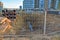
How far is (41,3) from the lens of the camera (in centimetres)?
1293

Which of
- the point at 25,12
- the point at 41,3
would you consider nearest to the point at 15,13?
the point at 25,12

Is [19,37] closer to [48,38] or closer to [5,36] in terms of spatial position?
[5,36]

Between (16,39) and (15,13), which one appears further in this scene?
(15,13)

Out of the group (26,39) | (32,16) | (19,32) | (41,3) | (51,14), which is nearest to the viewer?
(26,39)

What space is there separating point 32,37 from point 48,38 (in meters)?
0.51

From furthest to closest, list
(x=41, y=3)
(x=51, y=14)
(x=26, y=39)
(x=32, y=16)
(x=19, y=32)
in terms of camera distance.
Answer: (x=41, y=3) < (x=51, y=14) < (x=32, y=16) < (x=19, y=32) < (x=26, y=39)

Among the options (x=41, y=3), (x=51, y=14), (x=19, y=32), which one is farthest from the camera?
(x=41, y=3)

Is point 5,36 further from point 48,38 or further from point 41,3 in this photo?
point 41,3

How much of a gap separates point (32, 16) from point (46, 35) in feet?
7.37

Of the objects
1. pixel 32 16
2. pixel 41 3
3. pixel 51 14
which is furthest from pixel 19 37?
pixel 41 3

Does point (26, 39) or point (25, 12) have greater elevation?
point (25, 12)

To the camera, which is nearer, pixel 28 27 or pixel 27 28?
pixel 27 28

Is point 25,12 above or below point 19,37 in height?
above

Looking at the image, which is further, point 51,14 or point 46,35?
point 51,14
